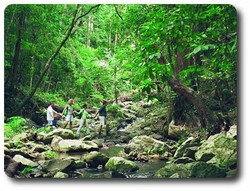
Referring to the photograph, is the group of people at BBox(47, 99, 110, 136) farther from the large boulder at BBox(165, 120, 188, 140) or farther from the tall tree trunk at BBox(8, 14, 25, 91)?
the large boulder at BBox(165, 120, 188, 140)

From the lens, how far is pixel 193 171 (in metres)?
3.69

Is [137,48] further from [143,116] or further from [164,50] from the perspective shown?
[143,116]

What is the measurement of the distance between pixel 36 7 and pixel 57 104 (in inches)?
42.4

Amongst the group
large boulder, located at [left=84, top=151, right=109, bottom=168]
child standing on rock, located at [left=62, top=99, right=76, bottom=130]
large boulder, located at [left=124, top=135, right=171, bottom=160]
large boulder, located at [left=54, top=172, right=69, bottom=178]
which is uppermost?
child standing on rock, located at [left=62, top=99, right=76, bottom=130]

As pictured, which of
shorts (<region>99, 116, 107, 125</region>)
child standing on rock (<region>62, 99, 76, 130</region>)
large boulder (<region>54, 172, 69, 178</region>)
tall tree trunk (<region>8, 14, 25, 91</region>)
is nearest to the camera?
large boulder (<region>54, 172, 69, 178</region>)

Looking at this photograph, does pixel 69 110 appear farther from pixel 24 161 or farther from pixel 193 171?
pixel 193 171

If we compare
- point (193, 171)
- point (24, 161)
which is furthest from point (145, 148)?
point (24, 161)

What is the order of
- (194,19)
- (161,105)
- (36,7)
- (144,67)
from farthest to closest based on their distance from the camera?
(161,105) → (36,7) → (144,67) → (194,19)

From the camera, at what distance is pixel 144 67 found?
3.50 m

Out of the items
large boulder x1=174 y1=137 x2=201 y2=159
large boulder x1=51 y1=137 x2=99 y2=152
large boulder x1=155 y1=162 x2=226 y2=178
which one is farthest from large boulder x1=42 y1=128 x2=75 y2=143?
large boulder x1=174 y1=137 x2=201 y2=159

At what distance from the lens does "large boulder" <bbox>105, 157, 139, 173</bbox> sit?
3771 mm

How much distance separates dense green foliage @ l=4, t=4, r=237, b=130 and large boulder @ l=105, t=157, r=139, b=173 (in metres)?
0.67

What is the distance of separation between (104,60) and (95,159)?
1.11 m
